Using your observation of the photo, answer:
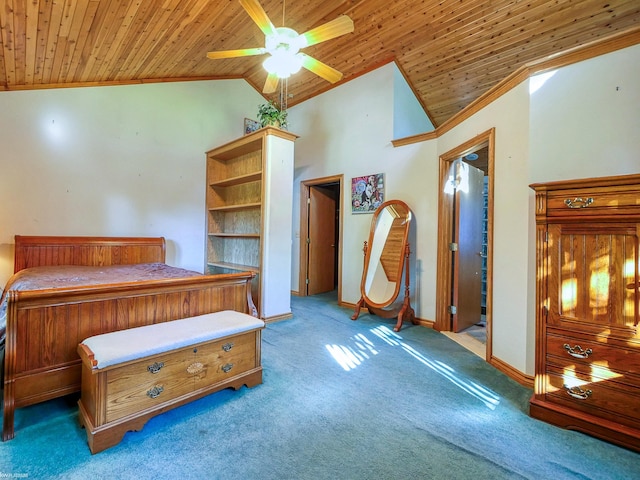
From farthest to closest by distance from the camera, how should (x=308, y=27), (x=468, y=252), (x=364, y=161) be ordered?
(x=364, y=161)
(x=308, y=27)
(x=468, y=252)

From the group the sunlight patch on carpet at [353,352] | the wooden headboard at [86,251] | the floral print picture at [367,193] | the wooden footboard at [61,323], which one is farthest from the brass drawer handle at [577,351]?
the wooden headboard at [86,251]

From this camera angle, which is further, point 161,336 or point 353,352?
point 353,352

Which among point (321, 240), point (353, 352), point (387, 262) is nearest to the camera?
point (353, 352)

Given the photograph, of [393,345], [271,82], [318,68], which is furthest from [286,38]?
[393,345]

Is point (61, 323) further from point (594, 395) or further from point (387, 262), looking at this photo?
point (387, 262)

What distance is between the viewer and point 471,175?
11.8 ft

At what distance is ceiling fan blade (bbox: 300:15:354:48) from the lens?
2.17 m

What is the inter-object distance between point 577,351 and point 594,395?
23cm

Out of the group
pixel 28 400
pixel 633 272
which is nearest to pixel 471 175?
pixel 633 272

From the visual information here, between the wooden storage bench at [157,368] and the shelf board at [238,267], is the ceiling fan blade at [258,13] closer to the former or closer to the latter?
the wooden storage bench at [157,368]

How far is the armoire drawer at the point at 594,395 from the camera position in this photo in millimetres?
1531

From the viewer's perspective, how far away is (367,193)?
4355 mm

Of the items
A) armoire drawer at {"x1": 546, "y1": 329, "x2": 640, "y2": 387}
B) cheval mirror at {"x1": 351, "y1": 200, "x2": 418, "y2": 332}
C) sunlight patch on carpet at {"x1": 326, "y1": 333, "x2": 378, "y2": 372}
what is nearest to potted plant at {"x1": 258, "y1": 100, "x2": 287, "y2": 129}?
cheval mirror at {"x1": 351, "y1": 200, "x2": 418, "y2": 332}

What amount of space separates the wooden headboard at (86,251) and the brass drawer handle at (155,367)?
280 centimetres
